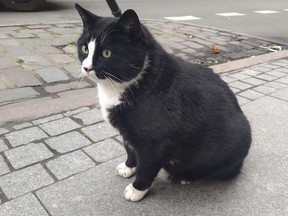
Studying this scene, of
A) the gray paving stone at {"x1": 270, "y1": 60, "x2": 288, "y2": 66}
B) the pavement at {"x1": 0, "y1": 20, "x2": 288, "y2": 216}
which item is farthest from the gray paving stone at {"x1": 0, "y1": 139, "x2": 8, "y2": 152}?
the gray paving stone at {"x1": 270, "y1": 60, "x2": 288, "y2": 66}

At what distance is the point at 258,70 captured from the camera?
14.2 feet

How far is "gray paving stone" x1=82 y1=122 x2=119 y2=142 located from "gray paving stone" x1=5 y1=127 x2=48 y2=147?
1.09 ft

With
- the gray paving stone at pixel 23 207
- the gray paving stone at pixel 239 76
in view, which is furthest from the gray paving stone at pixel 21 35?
the gray paving stone at pixel 23 207

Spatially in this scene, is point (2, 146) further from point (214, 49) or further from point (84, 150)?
point (214, 49)

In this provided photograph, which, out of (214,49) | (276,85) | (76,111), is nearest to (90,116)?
(76,111)

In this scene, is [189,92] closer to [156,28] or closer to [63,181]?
[63,181]

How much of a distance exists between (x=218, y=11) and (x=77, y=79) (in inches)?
265

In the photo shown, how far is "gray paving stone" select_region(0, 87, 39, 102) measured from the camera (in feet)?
10.4

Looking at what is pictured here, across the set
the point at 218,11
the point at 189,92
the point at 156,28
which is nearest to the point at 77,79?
the point at 189,92

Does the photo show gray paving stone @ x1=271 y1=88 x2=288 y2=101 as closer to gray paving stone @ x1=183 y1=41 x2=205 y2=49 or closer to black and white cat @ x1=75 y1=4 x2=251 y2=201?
black and white cat @ x1=75 y1=4 x2=251 y2=201

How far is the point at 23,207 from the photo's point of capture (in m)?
1.89

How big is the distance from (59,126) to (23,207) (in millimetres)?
947

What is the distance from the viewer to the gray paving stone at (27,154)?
7.43ft

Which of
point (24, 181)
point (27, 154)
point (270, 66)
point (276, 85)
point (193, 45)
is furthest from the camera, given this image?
point (193, 45)
